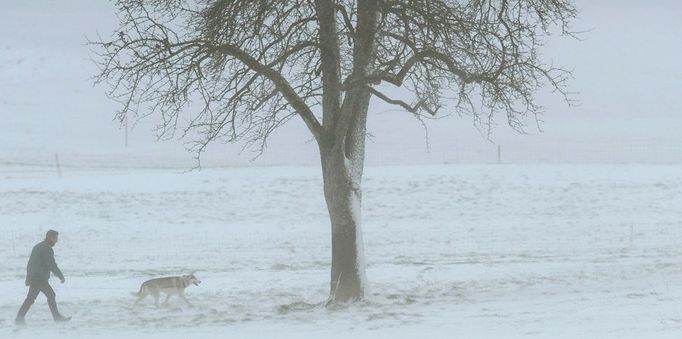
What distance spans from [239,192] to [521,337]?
2271 centimetres

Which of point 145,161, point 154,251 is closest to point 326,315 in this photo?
point 154,251

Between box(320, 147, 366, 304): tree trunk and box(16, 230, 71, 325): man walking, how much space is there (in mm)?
4219

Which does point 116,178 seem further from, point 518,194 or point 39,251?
point 39,251

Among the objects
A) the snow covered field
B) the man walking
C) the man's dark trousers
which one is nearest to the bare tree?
the snow covered field

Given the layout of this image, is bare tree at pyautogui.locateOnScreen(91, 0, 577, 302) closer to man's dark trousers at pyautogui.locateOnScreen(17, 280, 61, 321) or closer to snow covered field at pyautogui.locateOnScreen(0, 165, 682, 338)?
snow covered field at pyautogui.locateOnScreen(0, 165, 682, 338)

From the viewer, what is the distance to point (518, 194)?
35000mm

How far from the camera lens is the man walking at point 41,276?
16.3 metres

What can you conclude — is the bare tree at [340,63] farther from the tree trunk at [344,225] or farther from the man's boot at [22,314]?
the man's boot at [22,314]

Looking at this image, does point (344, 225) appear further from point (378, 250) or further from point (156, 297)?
point (378, 250)

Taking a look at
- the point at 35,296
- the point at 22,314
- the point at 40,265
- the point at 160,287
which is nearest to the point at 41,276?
the point at 40,265

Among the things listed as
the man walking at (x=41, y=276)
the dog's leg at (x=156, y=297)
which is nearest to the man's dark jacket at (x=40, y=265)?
the man walking at (x=41, y=276)

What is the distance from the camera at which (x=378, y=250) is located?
26.9 m

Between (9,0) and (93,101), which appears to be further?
(9,0)

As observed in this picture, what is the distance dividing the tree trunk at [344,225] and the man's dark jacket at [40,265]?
426 centimetres
